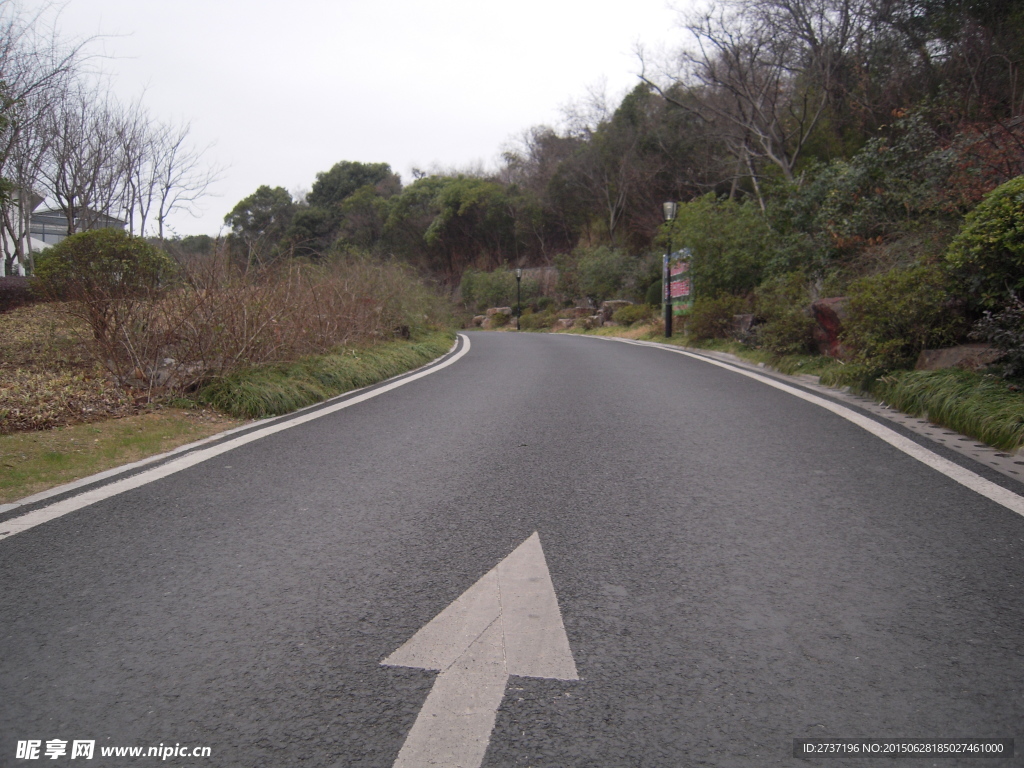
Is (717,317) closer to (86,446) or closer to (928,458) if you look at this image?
(928,458)

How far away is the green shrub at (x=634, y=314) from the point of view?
111ft

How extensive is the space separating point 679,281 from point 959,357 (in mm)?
16529

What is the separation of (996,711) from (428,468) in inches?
147

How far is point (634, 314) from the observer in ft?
112

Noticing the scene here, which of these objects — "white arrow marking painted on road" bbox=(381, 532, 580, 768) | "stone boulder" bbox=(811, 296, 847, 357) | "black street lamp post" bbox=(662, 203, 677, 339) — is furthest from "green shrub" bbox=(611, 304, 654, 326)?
"white arrow marking painted on road" bbox=(381, 532, 580, 768)

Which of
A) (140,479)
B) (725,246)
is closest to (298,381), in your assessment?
(140,479)

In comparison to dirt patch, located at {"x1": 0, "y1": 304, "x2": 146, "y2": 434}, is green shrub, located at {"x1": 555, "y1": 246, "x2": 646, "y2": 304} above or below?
above

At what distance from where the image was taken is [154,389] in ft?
25.7

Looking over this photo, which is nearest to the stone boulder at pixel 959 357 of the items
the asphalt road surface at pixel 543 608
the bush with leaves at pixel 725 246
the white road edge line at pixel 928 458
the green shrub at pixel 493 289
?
the white road edge line at pixel 928 458

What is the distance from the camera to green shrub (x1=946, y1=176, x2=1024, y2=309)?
661 cm

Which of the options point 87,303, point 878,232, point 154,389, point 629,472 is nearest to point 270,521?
point 629,472

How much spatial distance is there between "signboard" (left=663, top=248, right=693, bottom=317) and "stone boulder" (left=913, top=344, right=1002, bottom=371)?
14551mm

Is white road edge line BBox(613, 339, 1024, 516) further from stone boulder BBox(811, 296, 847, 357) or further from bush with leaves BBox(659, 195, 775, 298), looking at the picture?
bush with leaves BBox(659, 195, 775, 298)

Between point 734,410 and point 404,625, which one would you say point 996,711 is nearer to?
point 404,625
